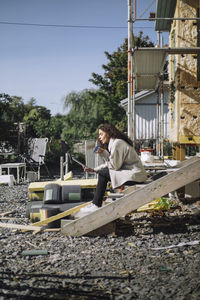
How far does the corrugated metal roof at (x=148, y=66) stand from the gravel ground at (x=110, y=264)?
4.02 m

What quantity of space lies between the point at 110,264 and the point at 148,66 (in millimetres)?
6365

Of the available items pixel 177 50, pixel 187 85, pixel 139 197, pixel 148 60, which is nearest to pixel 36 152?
pixel 148 60

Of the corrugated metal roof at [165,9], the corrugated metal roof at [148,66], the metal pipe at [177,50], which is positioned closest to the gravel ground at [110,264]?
the metal pipe at [177,50]

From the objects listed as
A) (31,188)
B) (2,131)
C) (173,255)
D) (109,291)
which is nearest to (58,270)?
(109,291)

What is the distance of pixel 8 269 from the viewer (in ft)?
11.0

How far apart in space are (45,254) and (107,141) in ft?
6.34

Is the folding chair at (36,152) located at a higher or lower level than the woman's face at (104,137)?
lower

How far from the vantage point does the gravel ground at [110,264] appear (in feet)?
9.07

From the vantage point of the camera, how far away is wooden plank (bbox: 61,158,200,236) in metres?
4.11

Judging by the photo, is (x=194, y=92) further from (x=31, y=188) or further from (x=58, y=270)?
(x=58, y=270)

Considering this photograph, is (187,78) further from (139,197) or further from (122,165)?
(139,197)

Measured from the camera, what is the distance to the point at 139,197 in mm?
4184

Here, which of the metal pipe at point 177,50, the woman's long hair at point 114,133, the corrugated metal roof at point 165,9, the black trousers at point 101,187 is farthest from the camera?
the corrugated metal roof at point 165,9

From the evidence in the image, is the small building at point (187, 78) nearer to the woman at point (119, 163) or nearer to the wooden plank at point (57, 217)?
the woman at point (119, 163)
